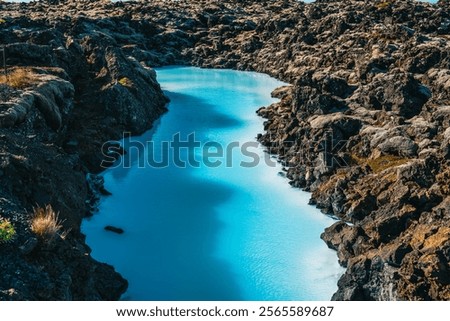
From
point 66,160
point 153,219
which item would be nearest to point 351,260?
point 153,219

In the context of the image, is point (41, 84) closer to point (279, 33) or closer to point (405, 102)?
point (405, 102)

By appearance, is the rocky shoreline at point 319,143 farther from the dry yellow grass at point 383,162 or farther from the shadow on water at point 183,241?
the shadow on water at point 183,241

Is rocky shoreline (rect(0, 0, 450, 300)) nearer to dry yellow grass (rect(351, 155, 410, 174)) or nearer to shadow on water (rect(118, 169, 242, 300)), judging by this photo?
dry yellow grass (rect(351, 155, 410, 174))

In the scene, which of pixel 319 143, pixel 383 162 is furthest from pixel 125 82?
pixel 383 162

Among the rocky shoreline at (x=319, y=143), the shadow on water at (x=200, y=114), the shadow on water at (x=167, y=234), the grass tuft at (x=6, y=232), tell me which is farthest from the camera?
the shadow on water at (x=200, y=114)

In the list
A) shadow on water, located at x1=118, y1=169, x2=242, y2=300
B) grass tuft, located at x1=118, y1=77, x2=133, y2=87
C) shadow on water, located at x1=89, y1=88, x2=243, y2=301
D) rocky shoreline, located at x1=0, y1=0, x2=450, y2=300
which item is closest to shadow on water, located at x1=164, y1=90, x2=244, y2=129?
rocky shoreline, located at x1=0, y1=0, x2=450, y2=300

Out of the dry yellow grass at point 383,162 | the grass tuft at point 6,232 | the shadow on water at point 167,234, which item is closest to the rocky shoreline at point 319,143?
the dry yellow grass at point 383,162
